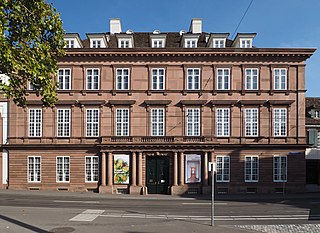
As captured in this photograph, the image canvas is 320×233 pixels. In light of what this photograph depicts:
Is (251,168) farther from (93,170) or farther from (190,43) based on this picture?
(93,170)

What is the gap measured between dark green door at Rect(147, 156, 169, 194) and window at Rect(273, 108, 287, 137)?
11.8m

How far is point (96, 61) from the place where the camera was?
116 ft

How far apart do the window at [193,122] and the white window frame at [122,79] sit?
281 inches

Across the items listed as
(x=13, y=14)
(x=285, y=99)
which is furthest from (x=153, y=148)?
(x=13, y=14)

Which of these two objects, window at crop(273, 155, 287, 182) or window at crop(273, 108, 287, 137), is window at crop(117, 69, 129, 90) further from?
window at crop(273, 155, 287, 182)

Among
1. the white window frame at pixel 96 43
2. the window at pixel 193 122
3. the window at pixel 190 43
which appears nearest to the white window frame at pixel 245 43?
the window at pixel 190 43

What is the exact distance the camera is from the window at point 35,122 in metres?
35.1

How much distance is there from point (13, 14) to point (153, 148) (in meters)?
23.8

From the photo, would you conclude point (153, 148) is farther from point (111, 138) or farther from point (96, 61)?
point (96, 61)

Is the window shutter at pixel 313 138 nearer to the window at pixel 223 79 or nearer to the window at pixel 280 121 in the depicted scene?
the window at pixel 280 121

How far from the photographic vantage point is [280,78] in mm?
35469

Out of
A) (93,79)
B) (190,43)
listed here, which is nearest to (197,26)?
(190,43)

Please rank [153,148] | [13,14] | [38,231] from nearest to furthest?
[13,14], [38,231], [153,148]

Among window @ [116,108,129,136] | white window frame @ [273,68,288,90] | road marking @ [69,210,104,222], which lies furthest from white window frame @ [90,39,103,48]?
road marking @ [69,210,104,222]
